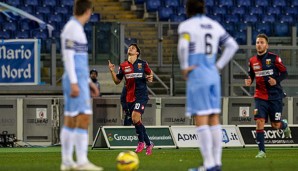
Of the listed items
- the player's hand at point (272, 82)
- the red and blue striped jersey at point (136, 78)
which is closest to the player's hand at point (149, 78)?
the red and blue striped jersey at point (136, 78)

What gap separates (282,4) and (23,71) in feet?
47.1

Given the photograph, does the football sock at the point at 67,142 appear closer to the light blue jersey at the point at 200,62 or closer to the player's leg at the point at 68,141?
the player's leg at the point at 68,141

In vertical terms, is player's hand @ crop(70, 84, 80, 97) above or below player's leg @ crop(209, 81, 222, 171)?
above

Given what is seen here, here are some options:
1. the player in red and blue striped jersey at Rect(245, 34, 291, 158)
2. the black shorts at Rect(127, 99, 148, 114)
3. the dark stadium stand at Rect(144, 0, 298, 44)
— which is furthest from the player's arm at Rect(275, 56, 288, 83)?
the dark stadium stand at Rect(144, 0, 298, 44)

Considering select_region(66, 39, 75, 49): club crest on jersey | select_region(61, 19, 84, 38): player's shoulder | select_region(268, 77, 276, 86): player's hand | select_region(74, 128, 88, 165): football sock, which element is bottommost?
select_region(74, 128, 88, 165): football sock

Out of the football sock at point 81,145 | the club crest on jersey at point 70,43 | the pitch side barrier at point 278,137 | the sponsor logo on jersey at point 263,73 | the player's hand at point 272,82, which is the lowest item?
the pitch side barrier at point 278,137

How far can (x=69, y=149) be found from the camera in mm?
13602

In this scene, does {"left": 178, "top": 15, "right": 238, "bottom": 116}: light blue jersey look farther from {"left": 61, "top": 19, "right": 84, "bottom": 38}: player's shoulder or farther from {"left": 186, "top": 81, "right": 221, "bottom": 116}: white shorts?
{"left": 61, "top": 19, "right": 84, "bottom": 38}: player's shoulder

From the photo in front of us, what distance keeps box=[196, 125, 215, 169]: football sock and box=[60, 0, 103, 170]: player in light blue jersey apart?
1453 mm

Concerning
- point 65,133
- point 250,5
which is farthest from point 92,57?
point 65,133

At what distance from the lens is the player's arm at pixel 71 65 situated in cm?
1317

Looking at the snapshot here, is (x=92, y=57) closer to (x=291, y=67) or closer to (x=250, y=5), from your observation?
(x=291, y=67)

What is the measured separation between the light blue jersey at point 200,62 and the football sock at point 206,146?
0.22m

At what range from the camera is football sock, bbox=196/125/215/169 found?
12.9 metres
